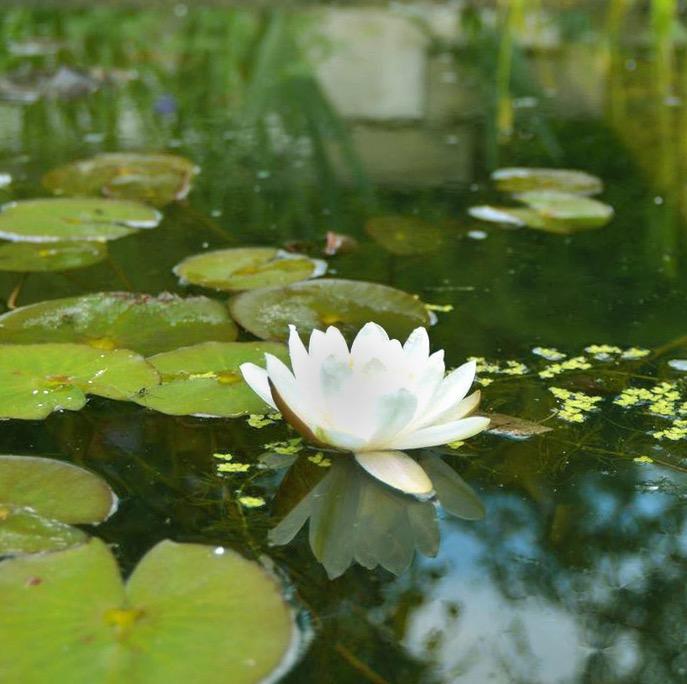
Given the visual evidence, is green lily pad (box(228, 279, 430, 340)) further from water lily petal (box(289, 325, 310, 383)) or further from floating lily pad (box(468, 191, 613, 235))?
floating lily pad (box(468, 191, 613, 235))

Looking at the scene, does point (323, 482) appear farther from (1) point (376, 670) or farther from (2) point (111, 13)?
(2) point (111, 13)

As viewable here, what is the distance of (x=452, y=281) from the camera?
175 centimetres

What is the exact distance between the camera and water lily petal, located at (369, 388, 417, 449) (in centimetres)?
105

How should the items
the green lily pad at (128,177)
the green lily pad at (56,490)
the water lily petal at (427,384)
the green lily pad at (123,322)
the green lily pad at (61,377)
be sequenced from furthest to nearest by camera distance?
the green lily pad at (128,177)
the green lily pad at (123,322)
the green lily pad at (61,377)
the water lily petal at (427,384)
the green lily pad at (56,490)

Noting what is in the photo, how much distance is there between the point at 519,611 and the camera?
0.90 meters

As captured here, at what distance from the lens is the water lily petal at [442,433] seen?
1113 mm

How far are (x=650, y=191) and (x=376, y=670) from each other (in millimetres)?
1748

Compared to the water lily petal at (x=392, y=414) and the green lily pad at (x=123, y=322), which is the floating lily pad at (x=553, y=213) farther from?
the water lily petal at (x=392, y=414)

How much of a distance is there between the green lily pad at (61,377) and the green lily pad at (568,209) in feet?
3.42

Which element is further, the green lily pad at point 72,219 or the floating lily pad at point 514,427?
the green lily pad at point 72,219

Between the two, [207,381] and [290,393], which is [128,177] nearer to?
[207,381]

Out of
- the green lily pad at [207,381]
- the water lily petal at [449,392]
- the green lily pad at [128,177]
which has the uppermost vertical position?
the green lily pad at [128,177]

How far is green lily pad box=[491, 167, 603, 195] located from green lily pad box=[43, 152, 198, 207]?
0.70 meters

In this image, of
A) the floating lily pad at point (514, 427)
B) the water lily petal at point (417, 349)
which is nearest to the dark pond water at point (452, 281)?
the floating lily pad at point (514, 427)
